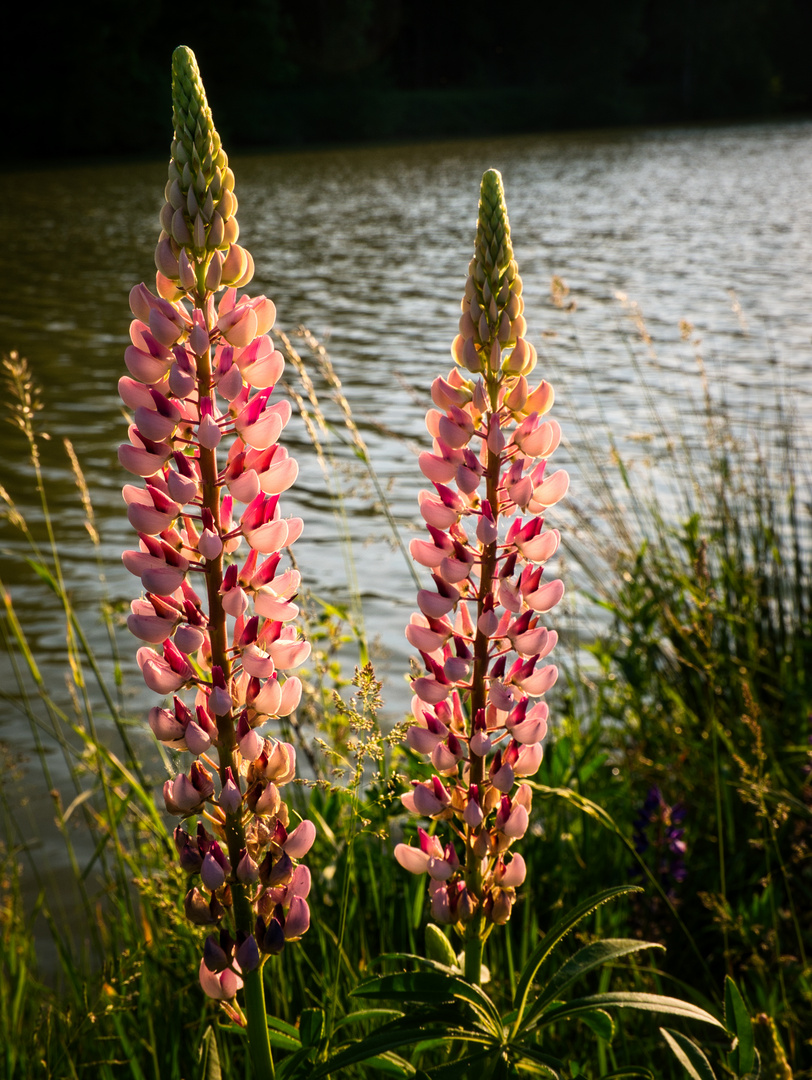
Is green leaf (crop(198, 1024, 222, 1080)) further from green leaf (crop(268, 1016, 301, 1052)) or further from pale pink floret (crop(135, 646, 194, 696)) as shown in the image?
pale pink floret (crop(135, 646, 194, 696))

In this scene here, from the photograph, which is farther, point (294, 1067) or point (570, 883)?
point (570, 883)

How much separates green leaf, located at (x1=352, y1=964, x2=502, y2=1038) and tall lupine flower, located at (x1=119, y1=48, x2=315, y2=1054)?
133mm

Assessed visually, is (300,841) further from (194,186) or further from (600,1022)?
(194,186)

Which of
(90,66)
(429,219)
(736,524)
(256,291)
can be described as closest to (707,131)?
(90,66)

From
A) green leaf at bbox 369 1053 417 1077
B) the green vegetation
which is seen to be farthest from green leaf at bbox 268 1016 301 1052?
green leaf at bbox 369 1053 417 1077

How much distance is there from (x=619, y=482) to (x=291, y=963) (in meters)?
5.57

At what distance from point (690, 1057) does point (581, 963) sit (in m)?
0.20

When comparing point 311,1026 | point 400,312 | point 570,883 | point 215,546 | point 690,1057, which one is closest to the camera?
point 215,546

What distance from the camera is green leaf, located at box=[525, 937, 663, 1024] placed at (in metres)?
1.22

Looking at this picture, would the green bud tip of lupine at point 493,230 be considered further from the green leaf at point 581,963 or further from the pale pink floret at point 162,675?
the green leaf at point 581,963

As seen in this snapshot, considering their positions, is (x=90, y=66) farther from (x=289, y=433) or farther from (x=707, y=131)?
(x=289, y=433)

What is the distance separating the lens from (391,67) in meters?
72.5

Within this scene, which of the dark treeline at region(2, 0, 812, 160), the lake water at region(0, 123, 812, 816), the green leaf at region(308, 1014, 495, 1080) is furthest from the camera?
the dark treeline at region(2, 0, 812, 160)

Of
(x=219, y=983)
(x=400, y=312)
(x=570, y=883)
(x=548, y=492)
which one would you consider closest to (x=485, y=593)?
(x=548, y=492)
